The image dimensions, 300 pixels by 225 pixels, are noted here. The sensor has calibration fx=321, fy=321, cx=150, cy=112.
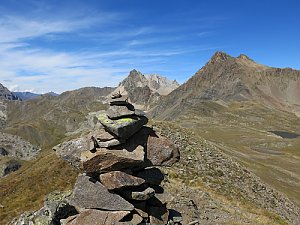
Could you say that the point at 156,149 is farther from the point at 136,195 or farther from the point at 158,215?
the point at 158,215

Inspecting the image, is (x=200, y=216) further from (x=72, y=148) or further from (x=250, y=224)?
(x=72, y=148)

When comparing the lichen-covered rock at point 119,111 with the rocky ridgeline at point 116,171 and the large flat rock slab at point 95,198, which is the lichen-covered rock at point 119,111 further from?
the large flat rock slab at point 95,198

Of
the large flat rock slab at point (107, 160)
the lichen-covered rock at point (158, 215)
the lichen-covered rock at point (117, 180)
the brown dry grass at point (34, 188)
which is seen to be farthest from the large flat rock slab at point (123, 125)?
the brown dry grass at point (34, 188)

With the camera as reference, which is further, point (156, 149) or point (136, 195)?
point (156, 149)

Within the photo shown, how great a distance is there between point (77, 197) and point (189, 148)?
32208 millimetres

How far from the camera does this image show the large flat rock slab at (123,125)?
2128 cm

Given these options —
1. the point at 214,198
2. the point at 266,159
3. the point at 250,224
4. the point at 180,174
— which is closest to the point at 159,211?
the point at 250,224

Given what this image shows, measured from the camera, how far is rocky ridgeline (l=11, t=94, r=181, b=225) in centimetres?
2117

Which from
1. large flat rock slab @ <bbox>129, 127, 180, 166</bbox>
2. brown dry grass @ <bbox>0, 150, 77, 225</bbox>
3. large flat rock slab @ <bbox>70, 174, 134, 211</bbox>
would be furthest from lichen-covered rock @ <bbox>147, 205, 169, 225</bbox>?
brown dry grass @ <bbox>0, 150, 77, 225</bbox>

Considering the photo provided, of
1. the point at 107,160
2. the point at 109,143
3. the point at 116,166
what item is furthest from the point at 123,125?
the point at 116,166

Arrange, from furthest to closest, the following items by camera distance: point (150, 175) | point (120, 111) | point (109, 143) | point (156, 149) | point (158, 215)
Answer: point (150, 175)
point (156, 149)
point (158, 215)
point (120, 111)
point (109, 143)

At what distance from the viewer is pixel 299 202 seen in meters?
69.8

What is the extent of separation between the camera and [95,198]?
69.9 ft

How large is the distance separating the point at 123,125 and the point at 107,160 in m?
Result: 2.57
